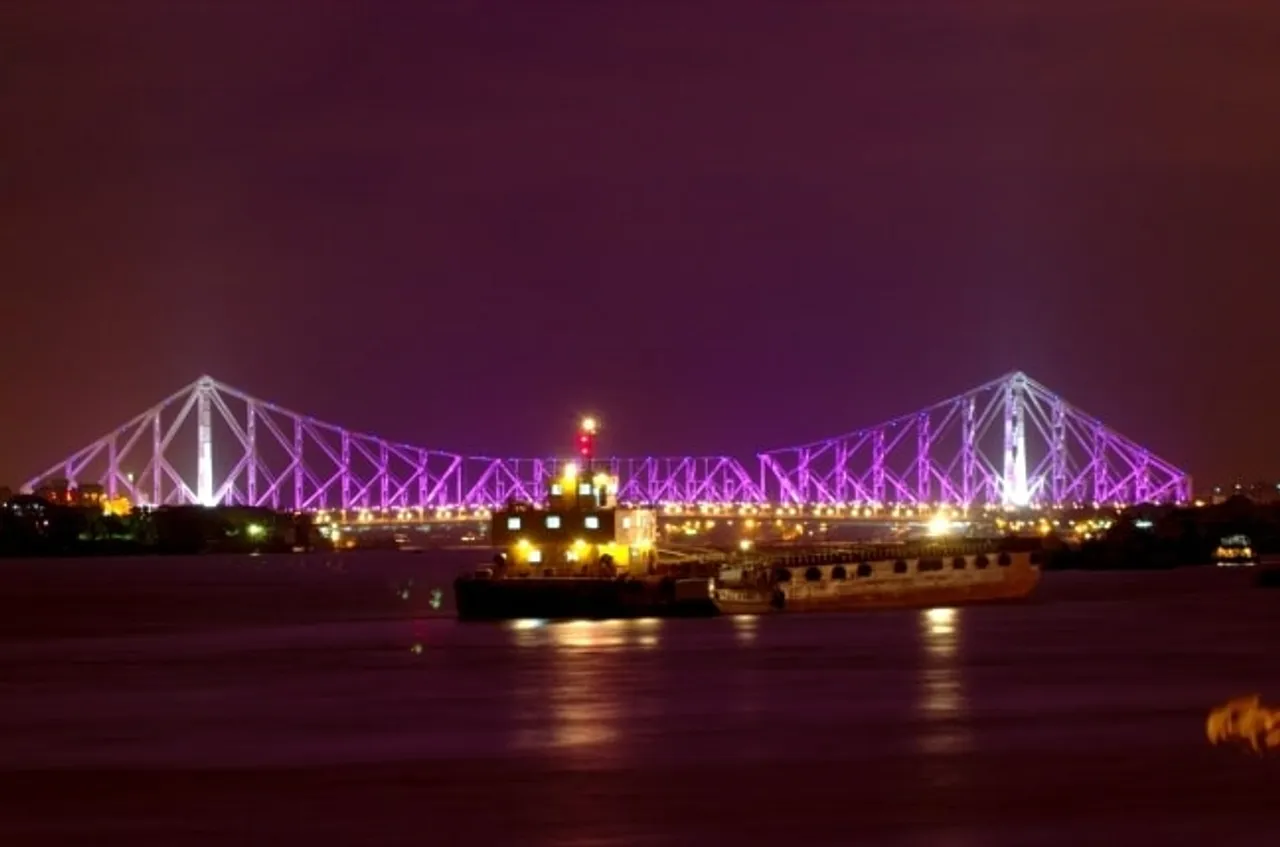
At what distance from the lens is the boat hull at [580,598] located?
4622cm

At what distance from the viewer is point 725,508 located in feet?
388

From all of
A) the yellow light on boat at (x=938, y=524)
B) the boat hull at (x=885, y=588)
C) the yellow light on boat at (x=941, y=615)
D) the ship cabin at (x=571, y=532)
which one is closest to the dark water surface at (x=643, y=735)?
the yellow light on boat at (x=941, y=615)

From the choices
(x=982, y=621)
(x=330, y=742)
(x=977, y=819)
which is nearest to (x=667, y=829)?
(x=977, y=819)

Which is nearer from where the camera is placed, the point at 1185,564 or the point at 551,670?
the point at 551,670

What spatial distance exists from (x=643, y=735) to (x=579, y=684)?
21.5 feet

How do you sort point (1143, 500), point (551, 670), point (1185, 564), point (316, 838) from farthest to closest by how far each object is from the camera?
point (1143, 500) < point (1185, 564) < point (551, 670) < point (316, 838)

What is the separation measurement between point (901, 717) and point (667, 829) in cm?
944

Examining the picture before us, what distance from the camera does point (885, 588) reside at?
5525 centimetres

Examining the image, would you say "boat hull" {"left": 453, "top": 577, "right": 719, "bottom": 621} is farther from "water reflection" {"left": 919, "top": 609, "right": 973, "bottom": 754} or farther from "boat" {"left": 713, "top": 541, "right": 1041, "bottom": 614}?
"water reflection" {"left": 919, "top": 609, "right": 973, "bottom": 754}

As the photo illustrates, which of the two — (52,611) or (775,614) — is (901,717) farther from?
(52,611)

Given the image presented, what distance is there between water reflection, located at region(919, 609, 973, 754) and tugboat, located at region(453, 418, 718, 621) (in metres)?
5.62

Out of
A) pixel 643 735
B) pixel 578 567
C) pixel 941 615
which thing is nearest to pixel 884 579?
pixel 941 615

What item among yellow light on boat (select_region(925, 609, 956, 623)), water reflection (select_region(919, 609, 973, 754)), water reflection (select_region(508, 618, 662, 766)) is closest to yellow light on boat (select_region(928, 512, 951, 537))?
yellow light on boat (select_region(925, 609, 956, 623))

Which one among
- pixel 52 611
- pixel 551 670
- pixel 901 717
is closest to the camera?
pixel 901 717
